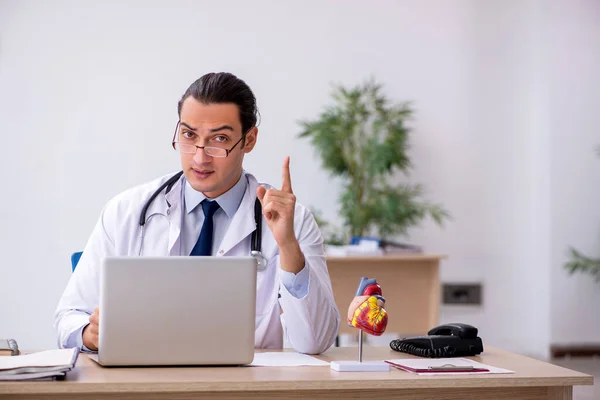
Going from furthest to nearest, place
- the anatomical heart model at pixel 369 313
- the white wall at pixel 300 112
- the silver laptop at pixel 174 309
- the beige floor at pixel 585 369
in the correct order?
the white wall at pixel 300 112
the beige floor at pixel 585 369
the anatomical heart model at pixel 369 313
the silver laptop at pixel 174 309

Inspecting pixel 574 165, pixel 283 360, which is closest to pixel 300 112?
pixel 574 165

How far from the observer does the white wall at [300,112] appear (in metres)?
5.31

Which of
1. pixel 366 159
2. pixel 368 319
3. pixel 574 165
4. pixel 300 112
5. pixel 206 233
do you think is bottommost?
pixel 368 319

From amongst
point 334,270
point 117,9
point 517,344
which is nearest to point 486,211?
point 517,344

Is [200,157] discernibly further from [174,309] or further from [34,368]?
[34,368]

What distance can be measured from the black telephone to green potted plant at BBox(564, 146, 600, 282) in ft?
12.7

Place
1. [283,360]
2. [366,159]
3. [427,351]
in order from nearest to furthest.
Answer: [283,360], [427,351], [366,159]

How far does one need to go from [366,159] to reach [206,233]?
300cm

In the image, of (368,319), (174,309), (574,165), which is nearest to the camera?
(174,309)

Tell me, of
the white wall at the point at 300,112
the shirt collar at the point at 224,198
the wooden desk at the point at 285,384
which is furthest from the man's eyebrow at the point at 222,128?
the white wall at the point at 300,112

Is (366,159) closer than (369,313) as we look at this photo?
No

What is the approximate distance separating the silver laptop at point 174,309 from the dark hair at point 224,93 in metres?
0.72

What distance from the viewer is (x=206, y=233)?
2248 mm

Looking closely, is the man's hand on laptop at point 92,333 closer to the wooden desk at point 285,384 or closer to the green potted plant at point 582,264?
the wooden desk at point 285,384
